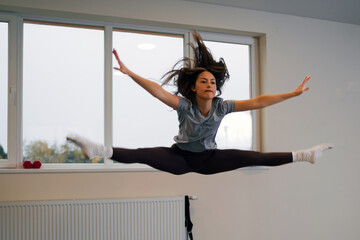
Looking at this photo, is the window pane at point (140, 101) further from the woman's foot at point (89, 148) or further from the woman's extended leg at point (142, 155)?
the woman's foot at point (89, 148)

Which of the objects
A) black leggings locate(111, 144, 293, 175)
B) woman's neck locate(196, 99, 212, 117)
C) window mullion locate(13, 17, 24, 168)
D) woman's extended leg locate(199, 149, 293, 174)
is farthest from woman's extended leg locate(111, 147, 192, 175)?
window mullion locate(13, 17, 24, 168)

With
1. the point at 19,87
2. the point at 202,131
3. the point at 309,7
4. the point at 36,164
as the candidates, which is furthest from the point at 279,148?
the point at 19,87

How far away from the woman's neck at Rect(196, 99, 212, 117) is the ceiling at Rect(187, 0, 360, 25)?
173cm

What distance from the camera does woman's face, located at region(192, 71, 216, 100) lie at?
2018mm

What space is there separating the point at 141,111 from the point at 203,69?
134 centimetres

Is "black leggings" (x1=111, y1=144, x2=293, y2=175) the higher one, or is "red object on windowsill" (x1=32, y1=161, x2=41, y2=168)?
"black leggings" (x1=111, y1=144, x2=293, y2=175)

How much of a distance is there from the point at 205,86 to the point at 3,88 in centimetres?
189

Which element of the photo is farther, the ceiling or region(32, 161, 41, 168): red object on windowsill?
the ceiling

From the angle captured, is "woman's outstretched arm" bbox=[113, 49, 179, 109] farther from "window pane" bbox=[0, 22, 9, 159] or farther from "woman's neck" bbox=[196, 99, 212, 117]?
"window pane" bbox=[0, 22, 9, 159]

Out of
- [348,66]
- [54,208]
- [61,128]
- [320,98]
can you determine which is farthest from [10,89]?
[348,66]

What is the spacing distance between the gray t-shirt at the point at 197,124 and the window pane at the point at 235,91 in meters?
1.43

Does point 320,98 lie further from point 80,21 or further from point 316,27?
point 80,21

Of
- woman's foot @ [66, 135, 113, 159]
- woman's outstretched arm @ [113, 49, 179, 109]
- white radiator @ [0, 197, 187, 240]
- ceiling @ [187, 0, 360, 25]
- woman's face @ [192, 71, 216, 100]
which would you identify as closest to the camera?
woman's foot @ [66, 135, 113, 159]

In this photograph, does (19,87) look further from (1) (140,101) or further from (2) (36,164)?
(1) (140,101)
